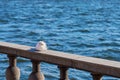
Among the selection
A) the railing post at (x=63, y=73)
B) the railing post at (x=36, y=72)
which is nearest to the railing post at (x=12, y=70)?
the railing post at (x=36, y=72)

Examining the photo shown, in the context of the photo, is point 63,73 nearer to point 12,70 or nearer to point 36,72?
point 36,72

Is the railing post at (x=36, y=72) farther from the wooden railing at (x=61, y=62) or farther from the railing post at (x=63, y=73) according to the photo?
the railing post at (x=63, y=73)

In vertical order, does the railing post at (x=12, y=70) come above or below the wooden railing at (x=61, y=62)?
below

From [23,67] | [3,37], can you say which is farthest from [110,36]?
[23,67]

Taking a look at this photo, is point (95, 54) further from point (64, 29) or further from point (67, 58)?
point (67, 58)

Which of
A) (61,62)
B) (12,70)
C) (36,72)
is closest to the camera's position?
(61,62)

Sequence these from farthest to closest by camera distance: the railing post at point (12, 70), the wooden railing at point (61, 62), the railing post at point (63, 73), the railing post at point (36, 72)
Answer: the railing post at point (12, 70) → the railing post at point (36, 72) → the railing post at point (63, 73) → the wooden railing at point (61, 62)

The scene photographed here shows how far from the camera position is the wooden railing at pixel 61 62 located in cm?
344

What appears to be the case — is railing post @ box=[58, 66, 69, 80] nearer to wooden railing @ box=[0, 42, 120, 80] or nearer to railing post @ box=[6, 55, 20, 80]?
wooden railing @ box=[0, 42, 120, 80]

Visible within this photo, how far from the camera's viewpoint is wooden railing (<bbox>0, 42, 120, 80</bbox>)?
11.3ft

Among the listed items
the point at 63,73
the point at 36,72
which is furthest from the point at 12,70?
the point at 63,73

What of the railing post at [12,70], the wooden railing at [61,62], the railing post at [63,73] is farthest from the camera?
the railing post at [12,70]

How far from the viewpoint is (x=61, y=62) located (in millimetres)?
3738

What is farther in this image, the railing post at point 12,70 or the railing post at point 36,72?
the railing post at point 12,70
